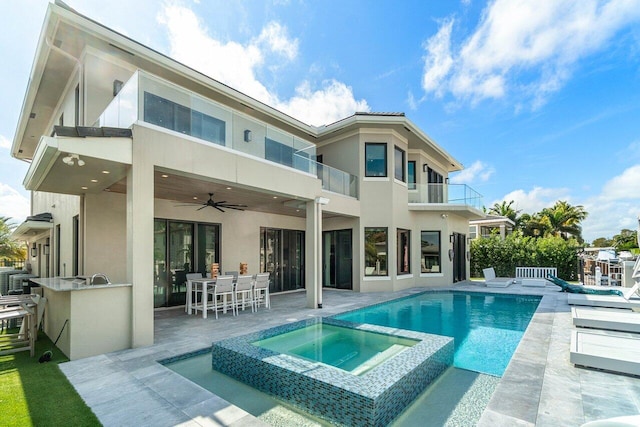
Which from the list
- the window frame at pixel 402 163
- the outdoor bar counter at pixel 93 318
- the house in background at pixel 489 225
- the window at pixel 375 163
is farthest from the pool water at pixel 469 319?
the house in background at pixel 489 225

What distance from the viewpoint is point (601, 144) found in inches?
946

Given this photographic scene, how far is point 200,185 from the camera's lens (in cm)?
816

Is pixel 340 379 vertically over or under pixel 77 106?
under

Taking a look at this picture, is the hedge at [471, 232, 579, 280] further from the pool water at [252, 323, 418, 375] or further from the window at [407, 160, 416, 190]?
the pool water at [252, 323, 418, 375]

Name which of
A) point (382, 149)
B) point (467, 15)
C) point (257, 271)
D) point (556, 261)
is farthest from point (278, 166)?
point (556, 261)

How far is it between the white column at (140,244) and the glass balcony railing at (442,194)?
487 inches

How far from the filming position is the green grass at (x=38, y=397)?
3449 millimetres

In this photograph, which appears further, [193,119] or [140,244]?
[193,119]

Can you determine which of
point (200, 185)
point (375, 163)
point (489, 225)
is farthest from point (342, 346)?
point (489, 225)

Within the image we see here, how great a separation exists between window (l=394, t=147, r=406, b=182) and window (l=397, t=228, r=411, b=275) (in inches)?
97.6

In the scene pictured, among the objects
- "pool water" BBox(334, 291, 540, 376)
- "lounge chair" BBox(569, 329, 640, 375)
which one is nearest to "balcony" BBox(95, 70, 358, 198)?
"pool water" BBox(334, 291, 540, 376)

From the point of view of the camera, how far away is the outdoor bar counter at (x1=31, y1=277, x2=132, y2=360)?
214 inches

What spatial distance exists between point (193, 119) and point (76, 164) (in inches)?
92.7

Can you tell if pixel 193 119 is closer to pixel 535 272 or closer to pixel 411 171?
pixel 411 171
